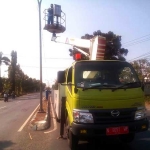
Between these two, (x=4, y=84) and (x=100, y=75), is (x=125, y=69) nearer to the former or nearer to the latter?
(x=100, y=75)

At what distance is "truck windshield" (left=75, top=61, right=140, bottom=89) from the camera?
5.94 meters

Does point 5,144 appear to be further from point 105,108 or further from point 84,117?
point 105,108

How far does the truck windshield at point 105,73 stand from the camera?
5938 millimetres

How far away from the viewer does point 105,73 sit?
20.5 ft

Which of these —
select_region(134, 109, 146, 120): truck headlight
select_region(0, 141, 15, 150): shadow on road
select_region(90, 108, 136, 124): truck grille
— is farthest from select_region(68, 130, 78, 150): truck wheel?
select_region(0, 141, 15, 150): shadow on road

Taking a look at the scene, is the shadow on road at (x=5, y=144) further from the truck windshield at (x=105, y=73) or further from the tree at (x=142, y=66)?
the tree at (x=142, y=66)

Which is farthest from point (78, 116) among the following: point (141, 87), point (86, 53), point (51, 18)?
point (51, 18)

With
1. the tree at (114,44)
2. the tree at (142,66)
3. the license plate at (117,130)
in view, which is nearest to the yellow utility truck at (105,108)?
the license plate at (117,130)

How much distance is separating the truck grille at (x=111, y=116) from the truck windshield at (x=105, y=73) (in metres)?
0.72

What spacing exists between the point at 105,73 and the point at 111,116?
1.32 meters

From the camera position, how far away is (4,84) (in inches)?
2085

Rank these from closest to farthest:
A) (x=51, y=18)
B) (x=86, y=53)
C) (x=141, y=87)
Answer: (x=141, y=87), (x=86, y=53), (x=51, y=18)

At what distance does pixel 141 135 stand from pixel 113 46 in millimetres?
18697

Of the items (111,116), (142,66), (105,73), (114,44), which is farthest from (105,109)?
(142,66)
